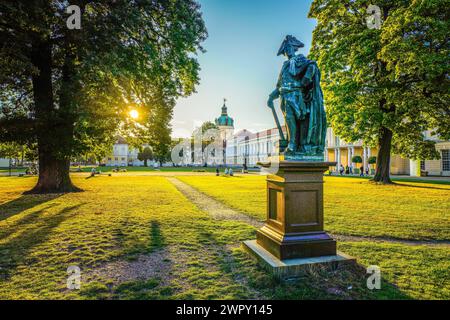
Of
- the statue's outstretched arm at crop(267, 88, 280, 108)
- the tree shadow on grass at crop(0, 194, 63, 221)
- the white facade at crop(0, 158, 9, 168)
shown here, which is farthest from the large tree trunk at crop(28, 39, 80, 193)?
the white facade at crop(0, 158, 9, 168)

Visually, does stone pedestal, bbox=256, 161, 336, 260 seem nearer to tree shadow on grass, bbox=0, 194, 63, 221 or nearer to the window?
tree shadow on grass, bbox=0, 194, 63, 221

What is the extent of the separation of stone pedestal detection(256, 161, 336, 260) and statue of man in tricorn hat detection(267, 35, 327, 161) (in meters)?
0.38

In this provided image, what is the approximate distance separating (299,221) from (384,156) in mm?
19907

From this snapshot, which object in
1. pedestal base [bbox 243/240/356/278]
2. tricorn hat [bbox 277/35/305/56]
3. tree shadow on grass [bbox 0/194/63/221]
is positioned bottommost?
tree shadow on grass [bbox 0/194/63/221]

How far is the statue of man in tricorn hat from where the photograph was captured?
4.76 m

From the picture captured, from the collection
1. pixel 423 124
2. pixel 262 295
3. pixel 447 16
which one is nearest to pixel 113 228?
pixel 262 295

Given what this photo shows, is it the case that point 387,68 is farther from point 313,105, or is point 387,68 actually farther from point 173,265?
point 173,265

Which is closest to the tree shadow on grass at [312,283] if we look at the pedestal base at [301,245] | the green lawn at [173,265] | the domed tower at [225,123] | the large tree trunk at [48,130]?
the green lawn at [173,265]

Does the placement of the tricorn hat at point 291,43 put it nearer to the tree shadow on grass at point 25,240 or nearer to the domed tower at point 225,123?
the tree shadow on grass at point 25,240

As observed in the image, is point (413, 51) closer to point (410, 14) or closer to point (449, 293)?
point (410, 14)

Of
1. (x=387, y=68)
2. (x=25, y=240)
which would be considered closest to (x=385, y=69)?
(x=387, y=68)

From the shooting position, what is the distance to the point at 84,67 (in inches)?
418

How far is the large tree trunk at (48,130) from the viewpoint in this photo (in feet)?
39.2
